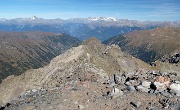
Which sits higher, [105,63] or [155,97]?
[155,97]

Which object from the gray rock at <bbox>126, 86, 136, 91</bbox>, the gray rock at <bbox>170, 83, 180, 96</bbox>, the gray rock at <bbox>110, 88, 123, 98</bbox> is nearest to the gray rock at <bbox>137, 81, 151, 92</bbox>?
the gray rock at <bbox>126, 86, 136, 91</bbox>

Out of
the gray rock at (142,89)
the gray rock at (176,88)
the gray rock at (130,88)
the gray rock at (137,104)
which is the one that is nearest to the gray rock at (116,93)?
the gray rock at (130,88)

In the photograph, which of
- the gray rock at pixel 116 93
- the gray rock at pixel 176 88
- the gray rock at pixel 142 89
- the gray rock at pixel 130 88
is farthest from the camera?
the gray rock at pixel 130 88

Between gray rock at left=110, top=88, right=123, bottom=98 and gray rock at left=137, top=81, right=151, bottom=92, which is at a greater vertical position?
gray rock at left=137, top=81, right=151, bottom=92

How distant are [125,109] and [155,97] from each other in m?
3.53

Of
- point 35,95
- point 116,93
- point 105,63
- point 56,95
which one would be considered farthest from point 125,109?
point 105,63

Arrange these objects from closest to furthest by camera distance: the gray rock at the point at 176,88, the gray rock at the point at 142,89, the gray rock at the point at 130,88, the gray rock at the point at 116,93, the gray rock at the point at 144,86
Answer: the gray rock at the point at 176,88
the gray rock at the point at 116,93
the gray rock at the point at 142,89
the gray rock at the point at 144,86
the gray rock at the point at 130,88

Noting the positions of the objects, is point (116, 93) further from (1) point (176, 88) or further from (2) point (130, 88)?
(1) point (176, 88)

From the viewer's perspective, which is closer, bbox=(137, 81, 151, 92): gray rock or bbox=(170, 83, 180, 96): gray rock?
bbox=(170, 83, 180, 96): gray rock

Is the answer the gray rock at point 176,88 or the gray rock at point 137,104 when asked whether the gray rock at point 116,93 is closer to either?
the gray rock at point 137,104

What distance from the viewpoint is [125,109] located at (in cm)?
2412

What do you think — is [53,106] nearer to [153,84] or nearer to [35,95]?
[35,95]

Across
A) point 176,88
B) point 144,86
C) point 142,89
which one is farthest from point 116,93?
point 176,88

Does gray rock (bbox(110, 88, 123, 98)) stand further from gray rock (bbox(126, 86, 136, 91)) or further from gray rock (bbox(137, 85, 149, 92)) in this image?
gray rock (bbox(137, 85, 149, 92))
